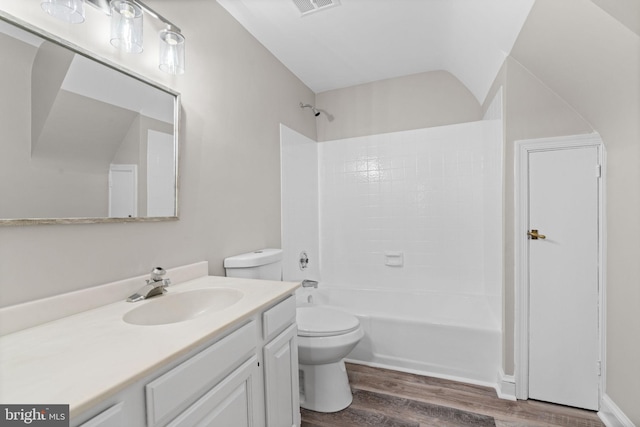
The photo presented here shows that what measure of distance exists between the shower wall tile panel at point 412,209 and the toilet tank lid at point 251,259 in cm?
131

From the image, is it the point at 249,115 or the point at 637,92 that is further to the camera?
the point at 249,115

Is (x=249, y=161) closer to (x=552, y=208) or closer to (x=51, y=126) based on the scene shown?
(x=51, y=126)

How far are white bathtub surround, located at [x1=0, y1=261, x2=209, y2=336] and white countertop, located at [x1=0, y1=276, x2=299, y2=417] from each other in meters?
0.03

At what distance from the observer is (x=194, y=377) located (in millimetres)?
881

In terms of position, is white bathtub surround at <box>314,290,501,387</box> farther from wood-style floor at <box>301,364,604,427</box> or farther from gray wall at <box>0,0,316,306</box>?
gray wall at <box>0,0,316,306</box>

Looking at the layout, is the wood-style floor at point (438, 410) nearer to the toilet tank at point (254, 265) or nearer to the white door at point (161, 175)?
the toilet tank at point (254, 265)

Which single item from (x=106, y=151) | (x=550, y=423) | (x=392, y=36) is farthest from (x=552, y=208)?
(x=106, y=151)

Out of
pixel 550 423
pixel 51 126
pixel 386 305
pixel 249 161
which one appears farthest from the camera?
pixel 386 305

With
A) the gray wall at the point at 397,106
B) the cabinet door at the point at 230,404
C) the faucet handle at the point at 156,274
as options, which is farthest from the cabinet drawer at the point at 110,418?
the gray wall at the point at 397,106

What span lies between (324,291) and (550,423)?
1.89 meters

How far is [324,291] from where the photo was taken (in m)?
3.07

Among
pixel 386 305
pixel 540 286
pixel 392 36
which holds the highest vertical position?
pixel 392 36
